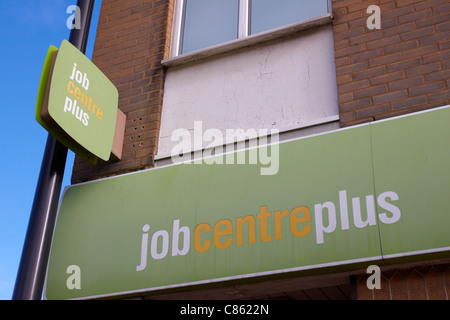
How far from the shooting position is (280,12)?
5.74 metres

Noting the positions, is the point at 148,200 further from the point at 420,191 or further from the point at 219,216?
the point at 420,191

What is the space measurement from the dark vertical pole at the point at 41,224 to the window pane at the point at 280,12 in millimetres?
1805

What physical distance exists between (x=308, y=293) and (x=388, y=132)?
1.44 metres

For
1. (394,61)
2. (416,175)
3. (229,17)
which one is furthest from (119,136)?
(416,175)

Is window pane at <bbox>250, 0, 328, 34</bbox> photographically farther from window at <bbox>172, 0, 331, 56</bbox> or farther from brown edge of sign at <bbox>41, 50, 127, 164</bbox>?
brown edge of sign at <bbox>41, 50, 127, 164</bbox>

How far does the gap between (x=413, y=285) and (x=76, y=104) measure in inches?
120

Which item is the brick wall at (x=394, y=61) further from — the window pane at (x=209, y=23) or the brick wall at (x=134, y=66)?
the brick wall at (x=134, y=66)

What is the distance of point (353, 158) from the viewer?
14.0ft

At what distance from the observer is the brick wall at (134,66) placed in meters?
5.49

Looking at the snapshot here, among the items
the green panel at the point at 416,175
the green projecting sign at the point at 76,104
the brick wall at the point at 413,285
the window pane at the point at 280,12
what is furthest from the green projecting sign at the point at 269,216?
the window pane at the point at 280,12

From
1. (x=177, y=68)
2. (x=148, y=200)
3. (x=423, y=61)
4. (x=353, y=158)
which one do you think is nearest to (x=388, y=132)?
(x=353, y=158)

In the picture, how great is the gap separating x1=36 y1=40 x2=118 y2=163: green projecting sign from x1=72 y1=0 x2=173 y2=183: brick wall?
0.27 m

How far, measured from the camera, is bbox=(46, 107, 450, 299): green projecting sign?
12.8 feet

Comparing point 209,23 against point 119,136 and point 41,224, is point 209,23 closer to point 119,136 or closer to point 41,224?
point 119,136
